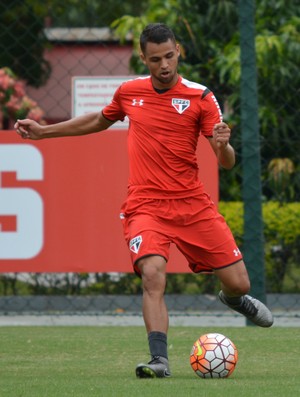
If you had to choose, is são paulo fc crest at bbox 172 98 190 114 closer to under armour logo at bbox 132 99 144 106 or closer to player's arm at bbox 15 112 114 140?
under armour logo at bbox 132 99 144 106

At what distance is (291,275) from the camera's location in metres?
12.0

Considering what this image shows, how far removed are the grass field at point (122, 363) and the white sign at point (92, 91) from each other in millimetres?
1968

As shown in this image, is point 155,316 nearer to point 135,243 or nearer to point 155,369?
point 155,369

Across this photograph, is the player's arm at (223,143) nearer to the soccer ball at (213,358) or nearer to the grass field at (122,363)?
the soccer ball at (213,358)

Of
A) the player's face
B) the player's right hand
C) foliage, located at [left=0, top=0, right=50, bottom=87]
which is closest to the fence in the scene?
foliage, located at [left=0, top=0, right=50, bottom=87]

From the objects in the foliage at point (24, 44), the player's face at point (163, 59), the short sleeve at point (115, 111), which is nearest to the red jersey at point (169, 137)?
the player's face at point (163, 59)

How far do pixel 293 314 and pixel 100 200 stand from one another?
221 centimetres

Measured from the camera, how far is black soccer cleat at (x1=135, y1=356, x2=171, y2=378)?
21.0 feet

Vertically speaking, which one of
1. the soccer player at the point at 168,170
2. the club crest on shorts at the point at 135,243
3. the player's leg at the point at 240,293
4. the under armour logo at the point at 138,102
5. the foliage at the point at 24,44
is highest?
the foliage at the point at 24,44

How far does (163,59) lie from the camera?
6.69m

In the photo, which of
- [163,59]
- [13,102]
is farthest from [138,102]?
[13,102]

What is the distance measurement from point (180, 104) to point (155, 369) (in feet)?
4.83

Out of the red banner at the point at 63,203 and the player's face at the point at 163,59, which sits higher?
the player's face at the point at 163,59

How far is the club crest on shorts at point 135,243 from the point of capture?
6625mm
